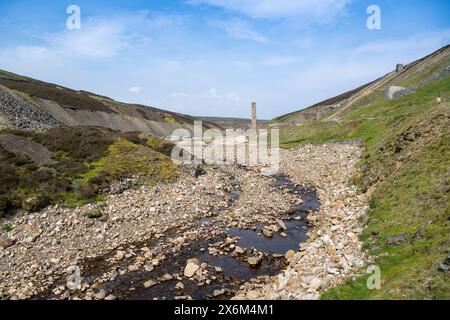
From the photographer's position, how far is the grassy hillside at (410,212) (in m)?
11.4

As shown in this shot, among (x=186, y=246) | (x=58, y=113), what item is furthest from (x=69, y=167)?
(x=58, y=113)

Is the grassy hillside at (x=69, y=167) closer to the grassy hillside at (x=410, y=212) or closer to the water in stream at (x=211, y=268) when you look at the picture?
the water in stream at (x=211, y=268)

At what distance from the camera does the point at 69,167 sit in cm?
2866

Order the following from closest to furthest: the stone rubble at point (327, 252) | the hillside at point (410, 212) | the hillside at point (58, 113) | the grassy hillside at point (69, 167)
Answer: the hillside at point (410, 212) < the stone rubble at point (327, 252) < the grassy hillside at point (69, 167) < the hillside at point (58, 113)

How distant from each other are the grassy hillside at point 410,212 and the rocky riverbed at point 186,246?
1233mm

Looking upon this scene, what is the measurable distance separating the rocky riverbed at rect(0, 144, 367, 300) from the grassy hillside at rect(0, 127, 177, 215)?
1.49 m

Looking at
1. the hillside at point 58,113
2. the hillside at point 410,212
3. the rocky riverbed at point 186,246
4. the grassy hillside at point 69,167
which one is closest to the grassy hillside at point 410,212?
the hillside at point 410,212

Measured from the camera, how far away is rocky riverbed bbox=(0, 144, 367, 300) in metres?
15.2

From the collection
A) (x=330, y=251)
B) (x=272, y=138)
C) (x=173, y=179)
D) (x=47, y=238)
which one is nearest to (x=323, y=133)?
(x=272, y=138)

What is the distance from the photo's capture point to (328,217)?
2316cm

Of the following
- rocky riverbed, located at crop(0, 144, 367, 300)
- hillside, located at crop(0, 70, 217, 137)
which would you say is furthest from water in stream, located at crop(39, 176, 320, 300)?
hillside, located at crop(0, 70, 217, 137)

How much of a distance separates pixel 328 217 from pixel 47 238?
18.4 m

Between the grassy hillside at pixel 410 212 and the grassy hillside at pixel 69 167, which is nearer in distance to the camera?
the grassy hillside at pixel 410 212
